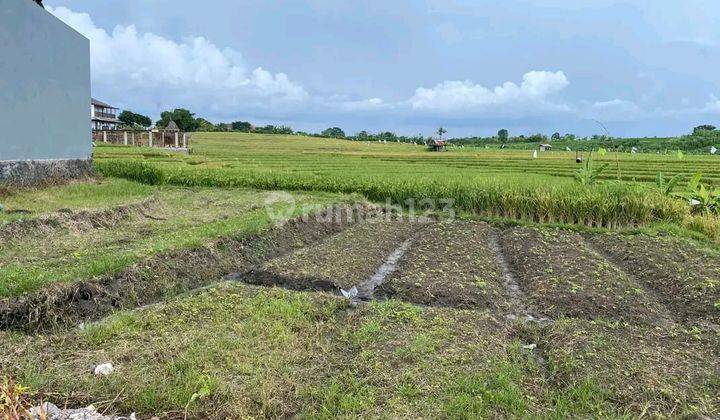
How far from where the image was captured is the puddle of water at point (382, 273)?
20.8 ft

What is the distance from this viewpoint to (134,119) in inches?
2469

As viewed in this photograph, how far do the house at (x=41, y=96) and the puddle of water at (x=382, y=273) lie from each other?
354 inches

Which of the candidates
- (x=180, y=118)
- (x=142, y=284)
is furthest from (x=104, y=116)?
(x=142, y=284)

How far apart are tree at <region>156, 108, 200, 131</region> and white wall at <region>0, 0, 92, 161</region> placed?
148ft

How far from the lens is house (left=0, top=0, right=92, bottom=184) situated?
11.1m

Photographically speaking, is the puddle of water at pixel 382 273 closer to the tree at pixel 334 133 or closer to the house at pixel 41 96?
the house at pixel 41 96

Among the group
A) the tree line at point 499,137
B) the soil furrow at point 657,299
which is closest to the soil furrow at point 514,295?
the soil furrow at point 657,299

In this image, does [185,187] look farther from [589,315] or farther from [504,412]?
[504,412]

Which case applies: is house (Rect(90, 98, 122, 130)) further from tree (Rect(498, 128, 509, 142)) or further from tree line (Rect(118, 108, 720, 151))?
tree (Rect(498, 128, 509, 142))

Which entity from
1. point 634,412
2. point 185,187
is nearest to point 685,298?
point 634,412

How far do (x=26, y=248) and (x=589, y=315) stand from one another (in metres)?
7.27

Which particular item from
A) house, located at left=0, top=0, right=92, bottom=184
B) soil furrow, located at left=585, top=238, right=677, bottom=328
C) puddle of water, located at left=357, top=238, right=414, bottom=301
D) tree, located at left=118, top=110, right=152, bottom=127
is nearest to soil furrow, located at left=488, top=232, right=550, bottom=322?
soil furrow, located at left=585, top=238, right=677, bottom=328

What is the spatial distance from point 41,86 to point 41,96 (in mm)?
243

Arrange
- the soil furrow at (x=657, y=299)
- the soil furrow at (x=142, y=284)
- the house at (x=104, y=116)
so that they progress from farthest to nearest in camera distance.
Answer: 1. the house at (x=104, y=116)
2. the soil furrow at (x=657, y=299)
3. the soil furrow at (x=142, y=284)
